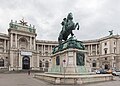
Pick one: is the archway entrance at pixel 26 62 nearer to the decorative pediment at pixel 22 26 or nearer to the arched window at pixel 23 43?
the arched window at pixel 23 43

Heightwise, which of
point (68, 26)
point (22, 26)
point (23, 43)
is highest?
point (22, 26)

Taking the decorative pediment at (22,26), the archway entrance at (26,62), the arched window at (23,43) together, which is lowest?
→ the archway entrance at (26,62)

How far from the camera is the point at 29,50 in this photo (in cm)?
9644

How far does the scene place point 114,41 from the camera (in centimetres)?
10212

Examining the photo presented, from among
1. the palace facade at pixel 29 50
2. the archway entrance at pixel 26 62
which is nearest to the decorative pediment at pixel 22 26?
the palace facade at pixel 29 50

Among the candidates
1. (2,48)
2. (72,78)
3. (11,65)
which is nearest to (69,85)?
(72,78)

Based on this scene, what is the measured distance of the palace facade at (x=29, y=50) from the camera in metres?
91.9

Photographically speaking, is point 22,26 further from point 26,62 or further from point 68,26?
point 68,26

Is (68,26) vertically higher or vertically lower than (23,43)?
lower

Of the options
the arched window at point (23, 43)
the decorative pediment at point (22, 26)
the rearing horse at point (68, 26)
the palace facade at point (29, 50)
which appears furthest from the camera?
the arched window at point (23, 43)

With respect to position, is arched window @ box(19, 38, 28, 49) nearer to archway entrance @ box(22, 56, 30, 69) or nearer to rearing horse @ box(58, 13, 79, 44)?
archway entrance @ box(22, 56, 30, 69)

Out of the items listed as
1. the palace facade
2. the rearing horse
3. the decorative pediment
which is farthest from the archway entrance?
the rearing horse

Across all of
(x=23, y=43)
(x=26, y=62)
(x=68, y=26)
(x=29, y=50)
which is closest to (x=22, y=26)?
(x=23, y=43)

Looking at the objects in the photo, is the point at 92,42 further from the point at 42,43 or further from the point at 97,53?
the point at 42,43
